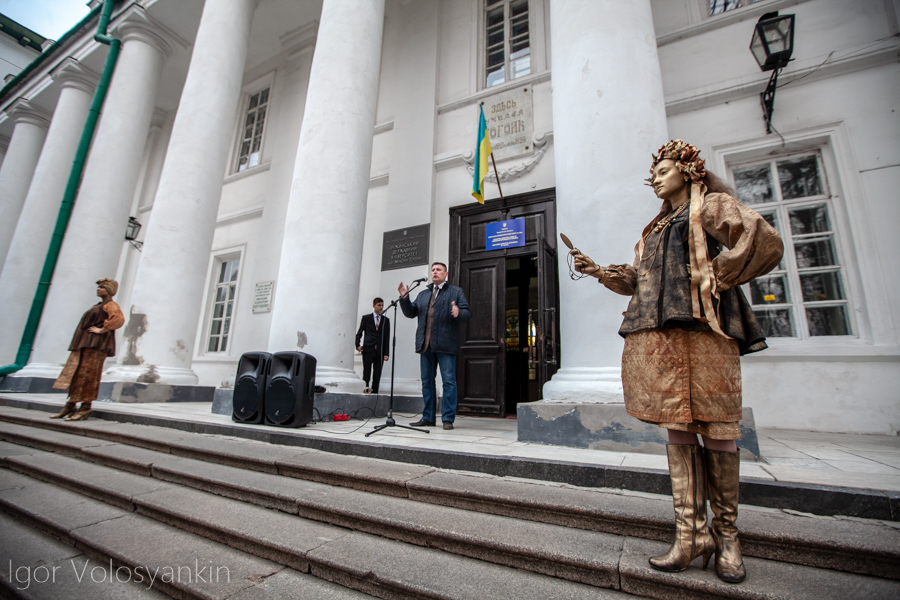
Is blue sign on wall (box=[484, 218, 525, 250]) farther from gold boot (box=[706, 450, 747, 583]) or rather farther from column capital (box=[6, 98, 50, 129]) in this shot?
column capital (box=[6, 98, 50, 129])

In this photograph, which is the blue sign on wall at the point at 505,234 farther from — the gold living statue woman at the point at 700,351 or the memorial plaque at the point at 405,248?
the gold living statue woman at the point at 700,351

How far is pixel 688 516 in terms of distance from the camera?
145 centimetres

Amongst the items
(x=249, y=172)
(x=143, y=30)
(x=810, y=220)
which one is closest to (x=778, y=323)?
(x=810, y=220)

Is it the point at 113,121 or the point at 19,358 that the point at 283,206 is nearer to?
the point at 113,121

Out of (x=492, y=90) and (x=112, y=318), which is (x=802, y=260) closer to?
(x=492, y=90)

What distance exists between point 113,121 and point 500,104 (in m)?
8.62

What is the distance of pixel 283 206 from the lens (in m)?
8.98

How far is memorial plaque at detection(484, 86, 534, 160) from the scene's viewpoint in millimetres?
6863

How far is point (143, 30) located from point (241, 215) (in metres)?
4.82

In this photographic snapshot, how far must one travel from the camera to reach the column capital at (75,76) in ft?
36.2

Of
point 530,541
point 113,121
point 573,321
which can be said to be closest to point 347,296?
point 573,321

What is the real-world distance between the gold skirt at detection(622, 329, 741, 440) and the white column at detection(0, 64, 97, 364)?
13.7 m

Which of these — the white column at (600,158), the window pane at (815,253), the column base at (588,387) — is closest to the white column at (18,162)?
the white column at (600,158)

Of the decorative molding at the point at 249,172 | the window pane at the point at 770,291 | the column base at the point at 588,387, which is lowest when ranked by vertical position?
the column base at the point at 588,387
